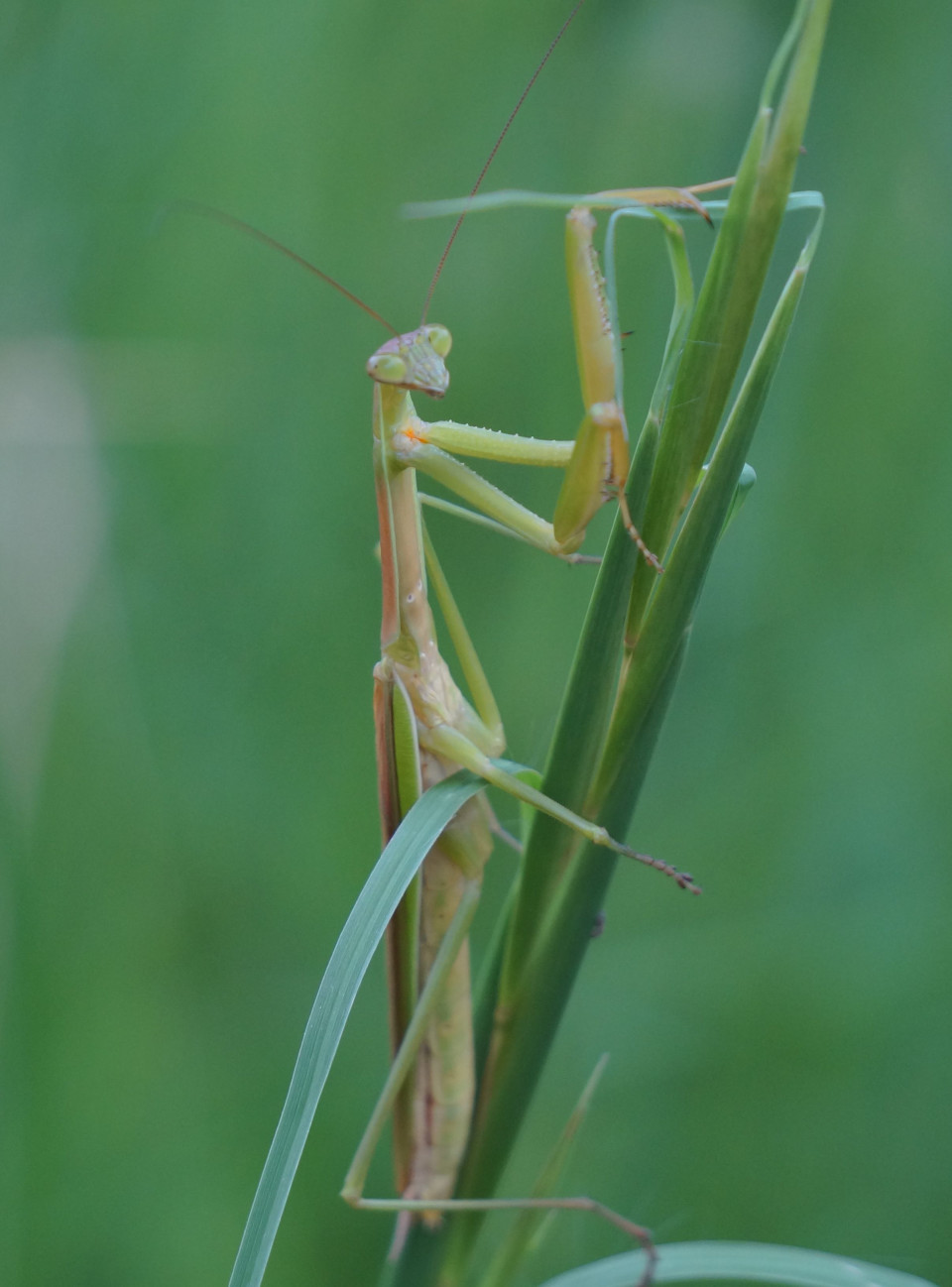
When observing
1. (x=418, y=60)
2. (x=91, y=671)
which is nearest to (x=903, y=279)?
(x=418, y=60)

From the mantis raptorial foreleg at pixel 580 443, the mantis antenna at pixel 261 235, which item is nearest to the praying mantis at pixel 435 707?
the mantis raptorial foreleg at pixel 580 443

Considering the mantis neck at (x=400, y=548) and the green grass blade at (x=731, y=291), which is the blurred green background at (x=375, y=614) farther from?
the green grass blade at (x=731, y=291)

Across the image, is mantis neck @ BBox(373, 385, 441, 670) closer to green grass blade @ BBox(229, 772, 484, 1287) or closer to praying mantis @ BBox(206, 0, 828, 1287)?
praying mantis @ BBox(206, 0, 828, 1287)

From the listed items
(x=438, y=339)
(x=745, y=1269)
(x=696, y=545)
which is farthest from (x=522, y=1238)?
(x=438, y=339)

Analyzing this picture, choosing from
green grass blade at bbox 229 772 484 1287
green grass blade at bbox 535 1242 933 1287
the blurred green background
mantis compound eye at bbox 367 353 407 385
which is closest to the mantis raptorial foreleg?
mantis compound eye at bbox 367 353 407 385

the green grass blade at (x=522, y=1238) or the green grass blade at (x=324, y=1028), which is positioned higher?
the green grass blade at (x=324, y=1028)

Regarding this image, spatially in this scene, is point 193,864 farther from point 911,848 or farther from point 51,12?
point 51,12
